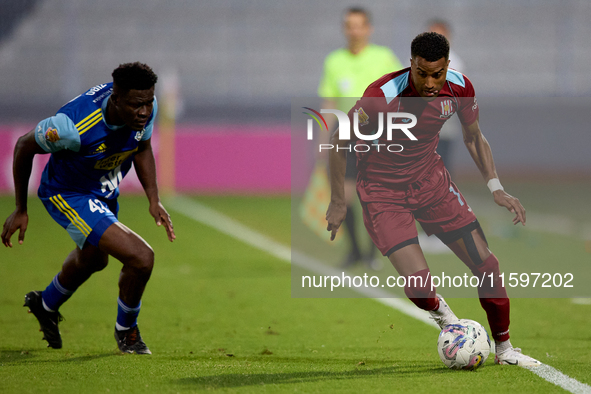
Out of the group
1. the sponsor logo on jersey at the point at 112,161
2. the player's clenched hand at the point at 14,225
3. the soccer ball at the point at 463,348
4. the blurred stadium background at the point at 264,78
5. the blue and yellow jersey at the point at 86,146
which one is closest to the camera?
the soccer ball at the point at 463,348

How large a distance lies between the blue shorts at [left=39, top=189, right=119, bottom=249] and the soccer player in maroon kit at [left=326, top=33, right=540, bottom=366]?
1.30 metres

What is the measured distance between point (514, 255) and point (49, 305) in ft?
18.5

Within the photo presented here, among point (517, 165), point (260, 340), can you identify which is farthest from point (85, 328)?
point (517, 165)

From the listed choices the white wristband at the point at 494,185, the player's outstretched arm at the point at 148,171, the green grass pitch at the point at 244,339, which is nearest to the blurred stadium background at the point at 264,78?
the green grass pitch at the point at 244,339

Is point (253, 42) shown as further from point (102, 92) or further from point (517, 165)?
point (102, 92)

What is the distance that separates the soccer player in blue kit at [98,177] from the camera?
4184 mm

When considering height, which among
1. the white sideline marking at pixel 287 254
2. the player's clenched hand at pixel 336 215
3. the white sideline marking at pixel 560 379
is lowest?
the white sideline marking at pixel 287 254

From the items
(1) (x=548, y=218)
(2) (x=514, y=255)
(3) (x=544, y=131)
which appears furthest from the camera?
(3) (x=544, y=131)

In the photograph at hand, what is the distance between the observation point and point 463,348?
3.87m

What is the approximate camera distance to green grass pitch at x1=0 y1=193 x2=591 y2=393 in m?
3.67

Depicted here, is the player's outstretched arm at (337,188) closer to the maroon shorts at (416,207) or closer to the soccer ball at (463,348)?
the maroon shorts at (416,207)

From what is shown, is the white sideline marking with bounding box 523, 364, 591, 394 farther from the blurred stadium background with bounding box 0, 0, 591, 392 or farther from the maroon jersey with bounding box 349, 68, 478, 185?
the blurred stadium background with bounding box 0, 0, 591, 392

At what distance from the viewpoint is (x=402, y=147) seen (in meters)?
4.14

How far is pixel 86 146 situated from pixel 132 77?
1.71 feet
